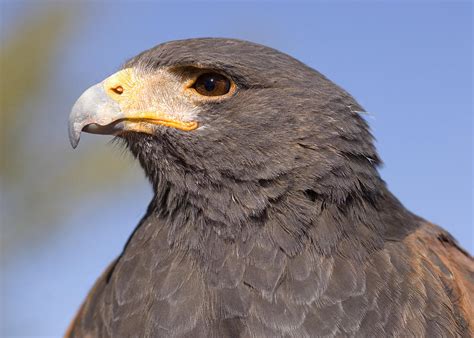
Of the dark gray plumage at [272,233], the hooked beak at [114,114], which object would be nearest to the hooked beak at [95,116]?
the hooked beak at [114,114]

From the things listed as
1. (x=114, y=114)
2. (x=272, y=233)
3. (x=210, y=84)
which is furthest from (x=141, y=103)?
(x=272, y=233)

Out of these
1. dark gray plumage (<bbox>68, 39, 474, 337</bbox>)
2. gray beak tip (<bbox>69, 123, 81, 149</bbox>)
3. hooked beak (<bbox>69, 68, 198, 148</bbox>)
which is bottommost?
dark gray plumage (<bbox>68, 39, 474, 337</bbox>)

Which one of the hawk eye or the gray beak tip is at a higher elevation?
the hawk eye

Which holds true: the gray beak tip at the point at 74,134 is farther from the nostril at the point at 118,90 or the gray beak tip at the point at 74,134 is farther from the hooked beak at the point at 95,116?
the nostril at the point at 118,90

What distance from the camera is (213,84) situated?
333 cm

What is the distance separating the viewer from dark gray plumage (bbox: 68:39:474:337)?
2977 millimetres

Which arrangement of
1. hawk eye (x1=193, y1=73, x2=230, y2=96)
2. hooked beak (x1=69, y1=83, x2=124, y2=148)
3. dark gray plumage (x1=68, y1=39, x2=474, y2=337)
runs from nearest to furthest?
dark gray plumage (x1=68, y1=39, x2=474, y2=337), hooked beak (x1=69, y1=83, x2=124, y2=148), hawk eye (x1=193, y1=73, x2=230, y2=96)

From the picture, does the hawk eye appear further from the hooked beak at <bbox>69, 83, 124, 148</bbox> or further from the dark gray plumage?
the hooked beak at <bbox>69, 83, 124, 148</bbox>

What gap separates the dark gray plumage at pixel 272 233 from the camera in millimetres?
2977

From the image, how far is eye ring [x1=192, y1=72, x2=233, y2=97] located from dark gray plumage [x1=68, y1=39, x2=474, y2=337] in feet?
0.16

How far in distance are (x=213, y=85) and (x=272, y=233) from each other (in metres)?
0.82

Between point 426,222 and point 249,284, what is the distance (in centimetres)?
126

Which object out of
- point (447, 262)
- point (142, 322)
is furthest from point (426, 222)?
point (142, 322)

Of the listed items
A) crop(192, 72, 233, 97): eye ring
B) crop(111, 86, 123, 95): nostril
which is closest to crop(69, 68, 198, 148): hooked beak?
crop(111, 86, 123, 95): nostril
